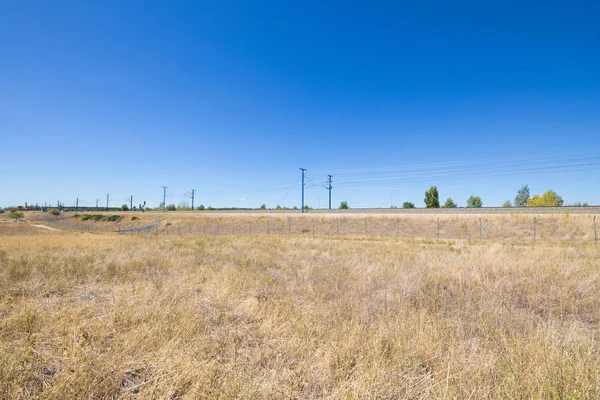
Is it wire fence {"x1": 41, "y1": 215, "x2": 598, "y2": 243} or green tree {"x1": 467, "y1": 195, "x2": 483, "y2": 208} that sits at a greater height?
green tree {"x1": 467, "y1": 195, "x2": 483, "y2": 208}

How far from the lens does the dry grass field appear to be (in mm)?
3127

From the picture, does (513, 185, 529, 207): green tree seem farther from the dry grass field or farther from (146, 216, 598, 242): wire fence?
the dry grass field

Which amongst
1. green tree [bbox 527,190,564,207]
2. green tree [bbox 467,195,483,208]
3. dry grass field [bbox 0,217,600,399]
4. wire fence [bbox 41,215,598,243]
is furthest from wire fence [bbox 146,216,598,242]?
green tree [bbox 467,195,483,208]

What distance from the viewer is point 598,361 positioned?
11.7ft

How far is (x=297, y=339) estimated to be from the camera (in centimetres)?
430

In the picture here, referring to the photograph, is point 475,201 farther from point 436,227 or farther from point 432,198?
point 436,227

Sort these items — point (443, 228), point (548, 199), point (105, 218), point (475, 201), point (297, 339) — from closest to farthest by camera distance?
point (297, 339), point (443, 228), point (105, 218), point (548, 199), point (475, 201)

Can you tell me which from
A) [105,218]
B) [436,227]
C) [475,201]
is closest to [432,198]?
[475,201]

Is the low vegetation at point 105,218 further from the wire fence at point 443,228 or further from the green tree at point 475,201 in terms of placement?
the green tree at point 475,201

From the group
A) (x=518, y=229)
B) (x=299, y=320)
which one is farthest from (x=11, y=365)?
(x=518, y=229)

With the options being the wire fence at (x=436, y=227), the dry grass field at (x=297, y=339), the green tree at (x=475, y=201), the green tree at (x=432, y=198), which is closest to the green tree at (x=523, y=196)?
the green tree at (x=475, y=201)

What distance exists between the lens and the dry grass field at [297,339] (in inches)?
123

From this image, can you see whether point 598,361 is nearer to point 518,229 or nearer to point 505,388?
point 505,388

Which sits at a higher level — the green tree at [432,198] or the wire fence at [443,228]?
the green tree at [432,198]
